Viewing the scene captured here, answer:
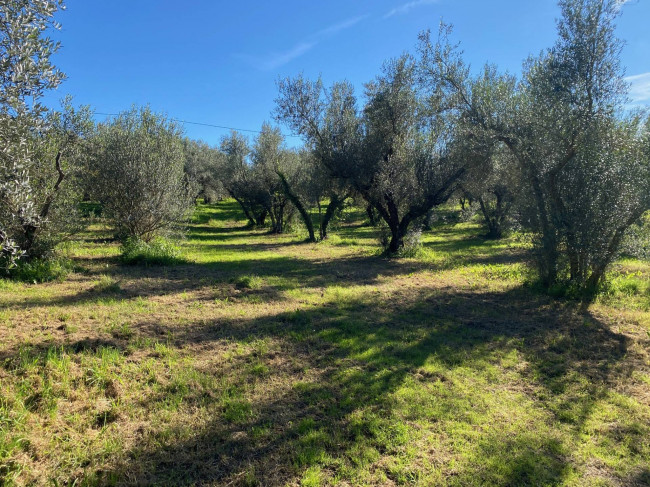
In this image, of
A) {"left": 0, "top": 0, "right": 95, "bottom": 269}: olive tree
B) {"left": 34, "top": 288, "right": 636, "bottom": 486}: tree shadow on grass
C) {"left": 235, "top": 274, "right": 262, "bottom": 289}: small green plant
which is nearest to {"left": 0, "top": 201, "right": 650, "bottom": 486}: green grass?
{"left": 34, "top": 288, "right": 636, "bottom": 486}: tree shadow on grass

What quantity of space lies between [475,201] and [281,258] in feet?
54.5

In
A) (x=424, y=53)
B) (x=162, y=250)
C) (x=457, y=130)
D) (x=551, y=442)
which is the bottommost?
(x=551, y=442)

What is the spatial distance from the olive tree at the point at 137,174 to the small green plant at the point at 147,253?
96 cm

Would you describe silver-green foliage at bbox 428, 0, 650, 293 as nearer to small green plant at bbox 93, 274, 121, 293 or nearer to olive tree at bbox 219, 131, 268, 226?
small green plant at bbox 93, 274, 121, 293

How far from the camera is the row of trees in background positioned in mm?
4258

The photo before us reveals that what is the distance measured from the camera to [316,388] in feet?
16.4

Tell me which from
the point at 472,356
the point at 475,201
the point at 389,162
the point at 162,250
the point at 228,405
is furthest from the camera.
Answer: the point at 475,201

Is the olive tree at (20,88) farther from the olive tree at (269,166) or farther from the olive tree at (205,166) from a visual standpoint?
the olive tree at (205,166)

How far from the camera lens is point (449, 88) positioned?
12383 mm

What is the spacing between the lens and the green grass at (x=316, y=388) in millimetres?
3557

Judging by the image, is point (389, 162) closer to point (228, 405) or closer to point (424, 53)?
point (424, 53)

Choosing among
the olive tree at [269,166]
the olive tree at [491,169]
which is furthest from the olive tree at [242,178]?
the olive tree at [491,169]

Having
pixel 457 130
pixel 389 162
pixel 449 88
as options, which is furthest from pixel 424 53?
pixel 389 162

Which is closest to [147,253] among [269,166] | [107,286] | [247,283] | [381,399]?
[107,286]
